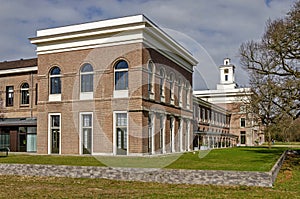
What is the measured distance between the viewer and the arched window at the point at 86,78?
28.8 meters

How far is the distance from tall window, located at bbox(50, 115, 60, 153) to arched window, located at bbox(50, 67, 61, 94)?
2.13 metres

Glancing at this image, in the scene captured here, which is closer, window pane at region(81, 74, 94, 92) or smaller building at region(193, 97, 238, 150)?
window pane at region(81, 74, 94, 92)

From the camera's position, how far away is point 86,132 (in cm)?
2869

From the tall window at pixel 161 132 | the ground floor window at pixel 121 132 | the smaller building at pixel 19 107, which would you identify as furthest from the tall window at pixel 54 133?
the tall window at pixel 161 132

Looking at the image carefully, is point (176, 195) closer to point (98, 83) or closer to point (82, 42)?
point (98, 83)

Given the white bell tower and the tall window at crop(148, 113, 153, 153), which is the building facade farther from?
the white bell tower

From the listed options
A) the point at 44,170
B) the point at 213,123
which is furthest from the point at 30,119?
the point at 213,123

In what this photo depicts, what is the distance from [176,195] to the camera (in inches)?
521

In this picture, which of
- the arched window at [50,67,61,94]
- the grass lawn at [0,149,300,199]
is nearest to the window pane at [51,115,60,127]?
the arched window at [50,67,61,94]

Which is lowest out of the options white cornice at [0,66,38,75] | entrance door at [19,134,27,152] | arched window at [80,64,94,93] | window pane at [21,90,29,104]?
entrance door at [19,134,27,152]

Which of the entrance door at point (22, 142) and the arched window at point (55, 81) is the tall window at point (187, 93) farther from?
the entrance door at point (22, 142)

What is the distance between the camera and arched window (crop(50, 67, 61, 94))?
30.2 m

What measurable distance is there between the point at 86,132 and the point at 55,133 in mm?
3065

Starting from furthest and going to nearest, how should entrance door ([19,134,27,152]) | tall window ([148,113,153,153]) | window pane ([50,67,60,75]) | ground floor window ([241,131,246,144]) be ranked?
ground floor window ([241,131,246,144]) → entrance door ([19,134,27,152]) → window pane ([50,67,60,75]) → tall window ([148,113,153,153])
